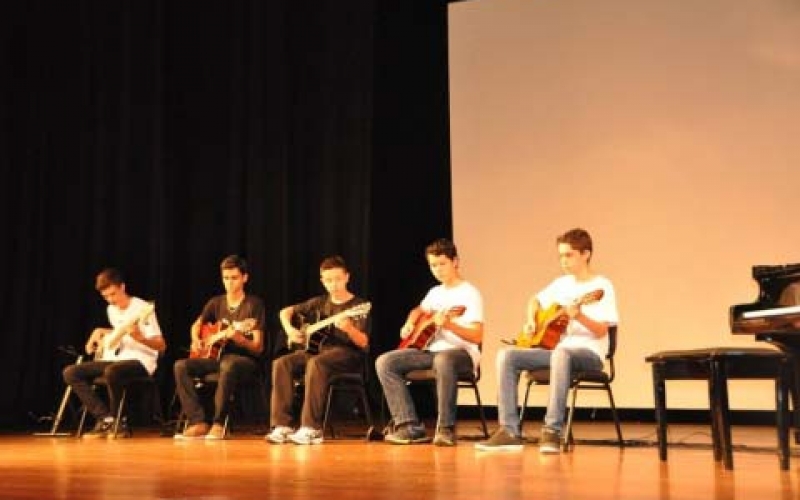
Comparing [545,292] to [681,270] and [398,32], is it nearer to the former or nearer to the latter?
[681,270]

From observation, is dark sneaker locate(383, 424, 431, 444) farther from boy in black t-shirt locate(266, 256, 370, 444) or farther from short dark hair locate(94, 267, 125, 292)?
short dark hair locate(94, 267, 125, 292)

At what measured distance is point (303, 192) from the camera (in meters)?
8.15

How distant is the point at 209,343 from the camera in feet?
22.3

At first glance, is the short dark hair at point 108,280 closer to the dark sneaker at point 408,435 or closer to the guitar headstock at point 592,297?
the dark sneaker at point 408,435

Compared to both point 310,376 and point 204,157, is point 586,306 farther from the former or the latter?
point 204,157

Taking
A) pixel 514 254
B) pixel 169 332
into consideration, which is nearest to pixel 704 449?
pixel 514 254

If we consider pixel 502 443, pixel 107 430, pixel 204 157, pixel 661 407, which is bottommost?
pixel 107 430

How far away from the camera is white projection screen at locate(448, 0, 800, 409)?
6.56 m

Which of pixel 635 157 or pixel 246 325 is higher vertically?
pixel 635 157

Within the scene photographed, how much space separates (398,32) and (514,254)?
80.7 inches

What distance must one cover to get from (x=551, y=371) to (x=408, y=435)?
999 mm

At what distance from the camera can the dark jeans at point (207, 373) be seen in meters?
6.53

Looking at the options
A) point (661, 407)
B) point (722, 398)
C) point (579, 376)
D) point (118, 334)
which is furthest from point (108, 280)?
point (722, 398)

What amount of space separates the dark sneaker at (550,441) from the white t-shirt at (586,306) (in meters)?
0.50
